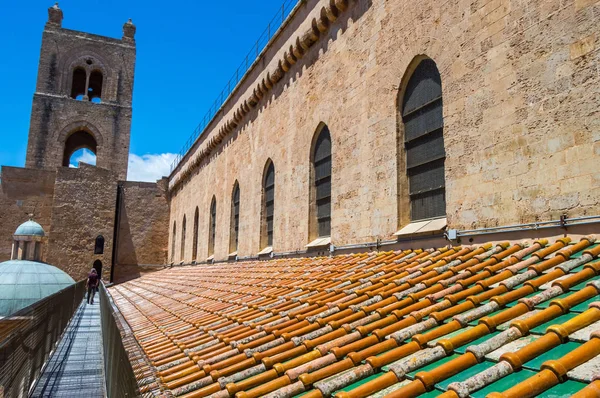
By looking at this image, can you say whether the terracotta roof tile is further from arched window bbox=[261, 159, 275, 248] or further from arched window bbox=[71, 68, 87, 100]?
arched window bbox=[71, 68, 87, 100]

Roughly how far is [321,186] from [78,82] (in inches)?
1189

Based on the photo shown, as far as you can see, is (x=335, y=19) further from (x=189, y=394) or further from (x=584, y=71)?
(x=189, y=394)

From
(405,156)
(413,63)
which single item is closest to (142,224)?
(405,156)

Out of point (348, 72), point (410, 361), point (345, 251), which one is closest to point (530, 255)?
point (410, 361)

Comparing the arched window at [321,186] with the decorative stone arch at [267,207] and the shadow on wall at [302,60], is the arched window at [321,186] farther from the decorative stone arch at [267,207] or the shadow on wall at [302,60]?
the decorative stone arch at [267,207]

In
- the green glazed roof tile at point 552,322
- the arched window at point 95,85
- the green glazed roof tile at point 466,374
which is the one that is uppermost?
the arched window at point 95,85

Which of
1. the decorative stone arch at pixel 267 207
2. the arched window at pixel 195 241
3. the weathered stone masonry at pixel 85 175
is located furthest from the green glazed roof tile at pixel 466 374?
the weathered stone masonry at pixel 85 175

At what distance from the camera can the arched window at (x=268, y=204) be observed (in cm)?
1111

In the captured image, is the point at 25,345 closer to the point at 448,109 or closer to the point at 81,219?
the point at 448,109

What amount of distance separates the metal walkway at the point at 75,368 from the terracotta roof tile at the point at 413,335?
1.69 m

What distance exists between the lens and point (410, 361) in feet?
8.82

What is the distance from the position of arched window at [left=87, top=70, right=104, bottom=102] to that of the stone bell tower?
69mm

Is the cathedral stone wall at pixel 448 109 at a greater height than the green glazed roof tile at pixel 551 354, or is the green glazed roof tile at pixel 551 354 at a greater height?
the cathedral stone wall at pixel 448 109

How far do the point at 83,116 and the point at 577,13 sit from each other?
101 ft
